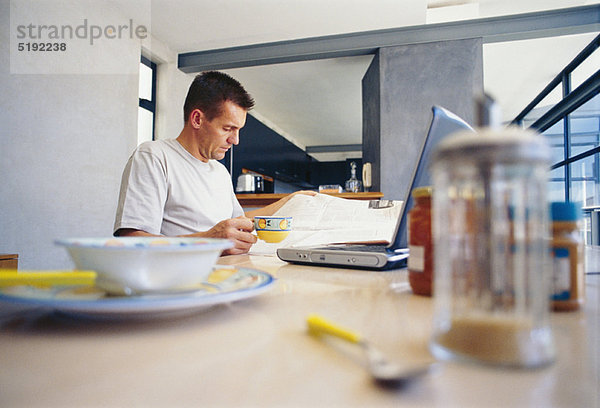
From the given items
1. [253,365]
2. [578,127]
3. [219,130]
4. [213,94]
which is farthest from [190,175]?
[578,127]

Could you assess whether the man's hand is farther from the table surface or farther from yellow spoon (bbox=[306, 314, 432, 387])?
yellow spoon (bbox=[306, 314, 432, 387])

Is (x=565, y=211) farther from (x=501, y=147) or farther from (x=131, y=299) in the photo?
(x=131, y=299)

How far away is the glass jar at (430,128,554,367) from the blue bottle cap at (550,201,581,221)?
0.58ft

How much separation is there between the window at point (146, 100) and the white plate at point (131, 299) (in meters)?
3.55

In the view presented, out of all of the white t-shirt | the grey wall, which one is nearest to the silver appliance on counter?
the grey wall

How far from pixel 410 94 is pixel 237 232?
9.97 ft

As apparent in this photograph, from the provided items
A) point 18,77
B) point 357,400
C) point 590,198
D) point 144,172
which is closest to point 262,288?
point 357,400

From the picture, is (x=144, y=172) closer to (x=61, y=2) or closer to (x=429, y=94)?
(x=61, y=2)

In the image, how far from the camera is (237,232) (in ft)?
3.48

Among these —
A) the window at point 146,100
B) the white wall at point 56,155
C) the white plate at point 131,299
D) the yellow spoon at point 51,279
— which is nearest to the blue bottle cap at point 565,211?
the white plate at point 131,299

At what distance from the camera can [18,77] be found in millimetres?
2396

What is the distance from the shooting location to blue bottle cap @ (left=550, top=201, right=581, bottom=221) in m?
0.42

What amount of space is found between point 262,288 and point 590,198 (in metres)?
5.65

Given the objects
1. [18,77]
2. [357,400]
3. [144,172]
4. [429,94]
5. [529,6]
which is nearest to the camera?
[357,400]
